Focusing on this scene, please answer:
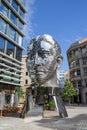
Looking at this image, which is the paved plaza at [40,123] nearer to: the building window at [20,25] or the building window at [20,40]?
the building window at [20,40]

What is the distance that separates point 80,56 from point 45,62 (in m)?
41.7

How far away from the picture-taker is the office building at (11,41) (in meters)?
42.8

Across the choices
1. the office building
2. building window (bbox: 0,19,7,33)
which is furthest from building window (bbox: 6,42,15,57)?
building window (bbox: 0,19,7,33)

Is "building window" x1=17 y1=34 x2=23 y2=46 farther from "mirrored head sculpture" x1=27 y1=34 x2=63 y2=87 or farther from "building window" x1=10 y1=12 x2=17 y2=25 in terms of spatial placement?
"mirrored head sculpture" x1=27 y1=34 x2=63 y2=87

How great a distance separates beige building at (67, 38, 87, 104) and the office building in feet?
56.8

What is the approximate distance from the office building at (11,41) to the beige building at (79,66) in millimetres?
17322

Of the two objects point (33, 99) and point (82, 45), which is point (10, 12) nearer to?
point (82, 45)

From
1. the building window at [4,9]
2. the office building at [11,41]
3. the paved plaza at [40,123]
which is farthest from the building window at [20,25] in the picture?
the paved plaza at [40,123]

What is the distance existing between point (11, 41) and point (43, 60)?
1308 inches

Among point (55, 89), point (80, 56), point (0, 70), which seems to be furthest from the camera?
point (80, 56)

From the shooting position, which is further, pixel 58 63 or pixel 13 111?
pixel 13 111

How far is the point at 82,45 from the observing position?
5491cm

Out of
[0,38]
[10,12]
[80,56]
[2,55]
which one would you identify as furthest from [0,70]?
[80,56]

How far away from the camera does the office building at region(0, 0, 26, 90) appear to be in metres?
42.8
